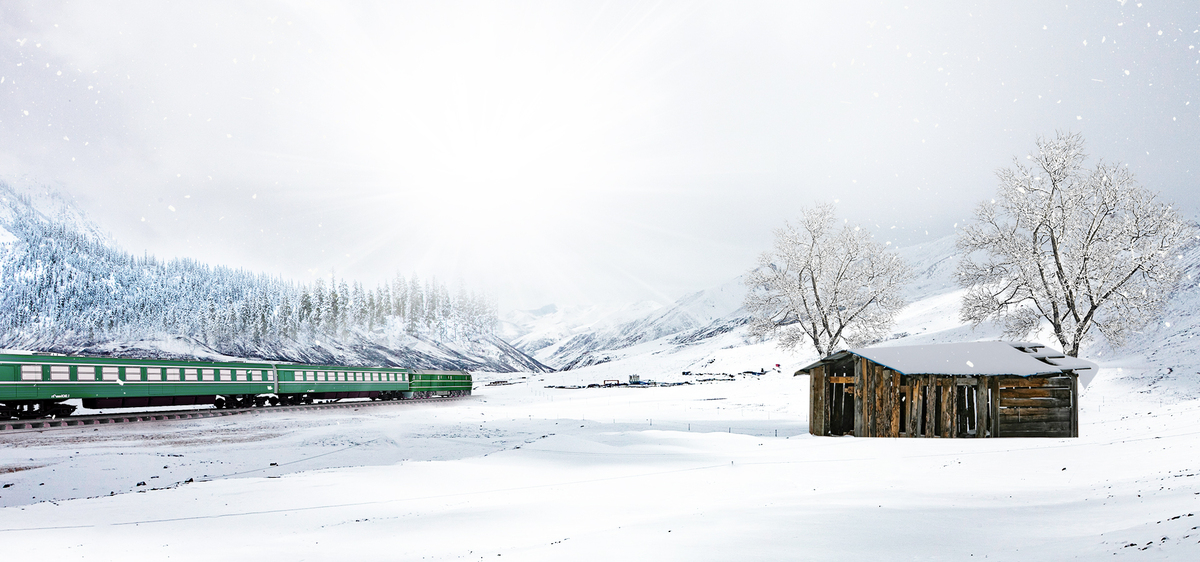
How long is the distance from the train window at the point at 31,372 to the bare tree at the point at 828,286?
124 feet

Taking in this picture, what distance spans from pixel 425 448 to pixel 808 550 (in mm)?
16422

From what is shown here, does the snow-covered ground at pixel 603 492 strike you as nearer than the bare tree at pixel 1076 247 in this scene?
Yes

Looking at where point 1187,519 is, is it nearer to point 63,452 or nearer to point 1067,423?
point 1067,423

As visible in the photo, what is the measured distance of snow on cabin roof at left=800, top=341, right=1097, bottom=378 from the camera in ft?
75.0

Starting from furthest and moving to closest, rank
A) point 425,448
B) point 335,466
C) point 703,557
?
point 425,448 → point 335,466 → point 703,557

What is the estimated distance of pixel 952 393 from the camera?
2306cm

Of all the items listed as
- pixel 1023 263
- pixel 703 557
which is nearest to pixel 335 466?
pixel 703 557

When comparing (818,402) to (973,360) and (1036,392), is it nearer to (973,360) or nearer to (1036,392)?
(973,360)

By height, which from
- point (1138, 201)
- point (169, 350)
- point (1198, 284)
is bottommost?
point (169, 350)

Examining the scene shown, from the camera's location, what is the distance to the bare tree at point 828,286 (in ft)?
144

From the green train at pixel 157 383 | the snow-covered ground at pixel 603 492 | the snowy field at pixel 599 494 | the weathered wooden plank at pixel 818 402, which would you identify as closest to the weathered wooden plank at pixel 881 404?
the snow-covered ground at pixel 603 492

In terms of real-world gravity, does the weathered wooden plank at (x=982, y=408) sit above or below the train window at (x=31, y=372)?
below

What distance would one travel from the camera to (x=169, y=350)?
14800 centimetres

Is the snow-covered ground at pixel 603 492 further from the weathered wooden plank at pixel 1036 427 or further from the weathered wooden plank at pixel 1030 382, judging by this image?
the weathered wooden plank at pixel 1030 382
